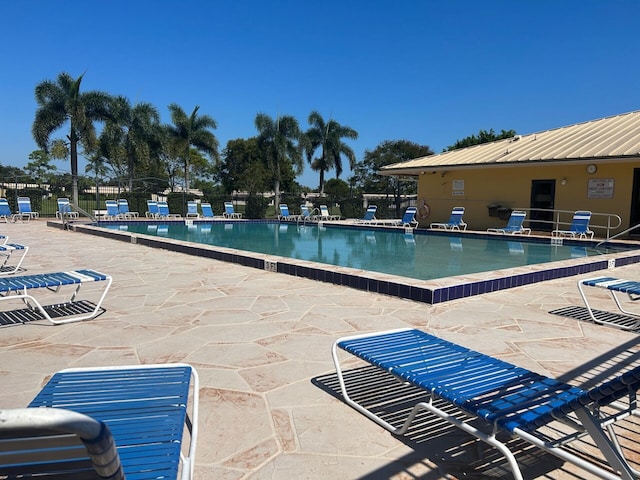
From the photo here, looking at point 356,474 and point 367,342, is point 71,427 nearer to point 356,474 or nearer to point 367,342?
point 356,474

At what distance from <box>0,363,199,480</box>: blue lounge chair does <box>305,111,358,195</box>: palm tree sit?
1126 inches

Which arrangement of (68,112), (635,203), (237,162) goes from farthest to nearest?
(237,162) < (68,112) < (635,203)

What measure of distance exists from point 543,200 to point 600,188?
1.96m

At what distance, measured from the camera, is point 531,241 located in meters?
13.4

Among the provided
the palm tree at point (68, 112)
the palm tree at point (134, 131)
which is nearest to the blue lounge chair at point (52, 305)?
the palm tree at point (68, 112)

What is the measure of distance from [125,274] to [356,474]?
5.62 m

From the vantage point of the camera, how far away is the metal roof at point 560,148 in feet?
45.2

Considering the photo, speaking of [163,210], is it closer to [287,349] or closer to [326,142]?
[326,142]

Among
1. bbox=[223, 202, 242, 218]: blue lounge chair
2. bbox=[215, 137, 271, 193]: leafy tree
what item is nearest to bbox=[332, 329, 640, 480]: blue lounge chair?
bbox=[223, 202, 242, 218]: blue lounge chair

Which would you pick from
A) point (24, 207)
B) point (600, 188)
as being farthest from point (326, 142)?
point (600, 188)

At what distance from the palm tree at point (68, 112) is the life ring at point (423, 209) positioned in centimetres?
1691

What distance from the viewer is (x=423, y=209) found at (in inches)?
779

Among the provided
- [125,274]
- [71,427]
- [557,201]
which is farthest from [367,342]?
[557,201]

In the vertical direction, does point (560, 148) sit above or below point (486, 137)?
below
